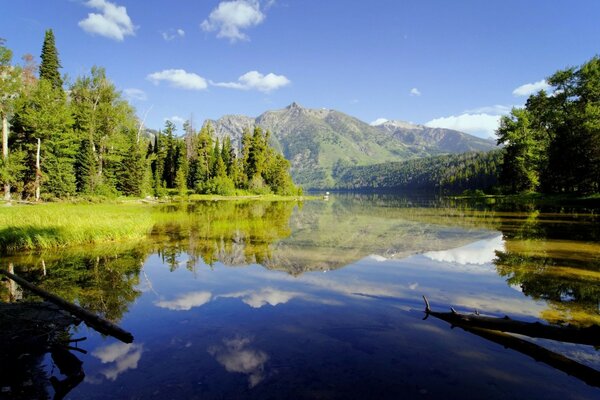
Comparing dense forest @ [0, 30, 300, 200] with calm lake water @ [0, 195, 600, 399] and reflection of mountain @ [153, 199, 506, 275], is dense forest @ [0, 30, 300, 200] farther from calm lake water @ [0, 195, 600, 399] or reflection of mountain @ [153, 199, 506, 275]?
calm lake water @ [0, 195, 600, 399]

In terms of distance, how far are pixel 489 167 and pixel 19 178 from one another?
195809mm

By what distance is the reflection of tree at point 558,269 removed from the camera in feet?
33.0

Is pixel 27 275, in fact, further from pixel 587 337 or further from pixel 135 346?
pixel 587 337

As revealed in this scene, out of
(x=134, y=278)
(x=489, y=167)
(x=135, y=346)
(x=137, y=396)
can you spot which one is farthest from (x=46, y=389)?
(x=489, y=167)

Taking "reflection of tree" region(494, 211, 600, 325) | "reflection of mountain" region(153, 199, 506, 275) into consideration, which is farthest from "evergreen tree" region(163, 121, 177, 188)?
"reflection of tree" region(494, 211, 600, 325)

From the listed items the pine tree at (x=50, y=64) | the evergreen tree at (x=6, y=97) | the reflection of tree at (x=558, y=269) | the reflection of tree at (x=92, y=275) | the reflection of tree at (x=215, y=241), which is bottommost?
A: the reflection of tree at (x=92, y=275)

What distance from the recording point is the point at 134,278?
1454 cm

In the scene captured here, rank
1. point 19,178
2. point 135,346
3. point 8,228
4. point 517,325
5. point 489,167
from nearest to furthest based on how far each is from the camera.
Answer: point 517,325
point 135,346
point 8,228
point 19,178
point 489,167

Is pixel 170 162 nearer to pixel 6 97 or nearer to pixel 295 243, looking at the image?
pixel 6 97

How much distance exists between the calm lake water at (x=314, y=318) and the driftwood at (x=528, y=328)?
30cm

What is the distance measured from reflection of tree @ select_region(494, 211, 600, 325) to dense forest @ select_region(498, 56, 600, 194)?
96.6 ft

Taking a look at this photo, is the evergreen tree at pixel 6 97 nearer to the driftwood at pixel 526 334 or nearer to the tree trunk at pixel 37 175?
the tree trunk at pixel 37 175

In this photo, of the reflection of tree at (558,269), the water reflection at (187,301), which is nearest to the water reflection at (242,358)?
the water reflection at (187,301)

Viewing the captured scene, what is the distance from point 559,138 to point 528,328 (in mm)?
63255
